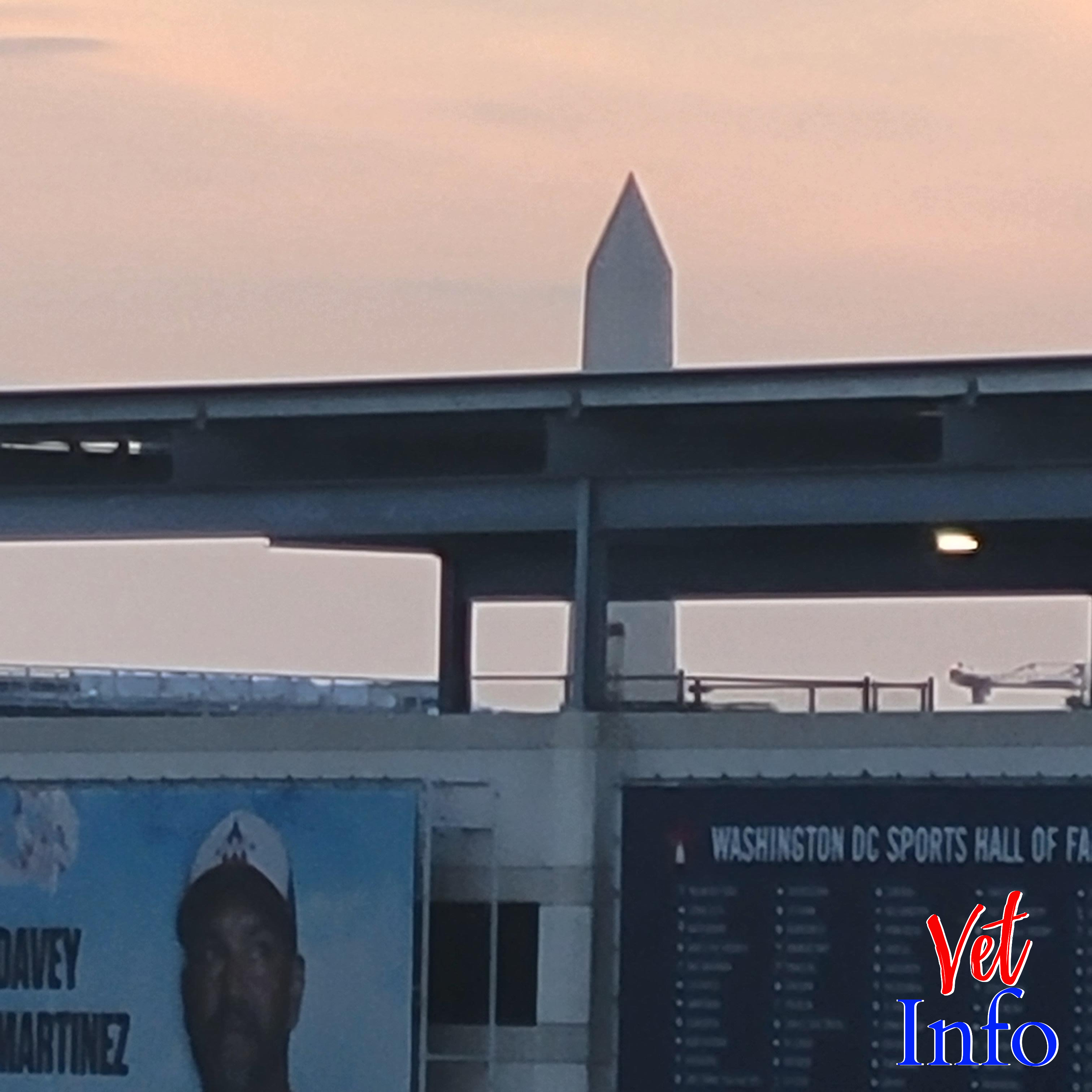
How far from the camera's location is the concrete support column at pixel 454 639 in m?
37.9

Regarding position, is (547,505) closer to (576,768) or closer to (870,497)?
(576,768)

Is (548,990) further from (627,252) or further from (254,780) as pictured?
(627,252)

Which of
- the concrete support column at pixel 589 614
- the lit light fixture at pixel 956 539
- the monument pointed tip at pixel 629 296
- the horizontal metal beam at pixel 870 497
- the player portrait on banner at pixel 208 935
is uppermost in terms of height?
the monument pointed tip at pixel 629 296

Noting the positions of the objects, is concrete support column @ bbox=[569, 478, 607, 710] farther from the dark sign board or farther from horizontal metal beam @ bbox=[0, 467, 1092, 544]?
the dark sign board

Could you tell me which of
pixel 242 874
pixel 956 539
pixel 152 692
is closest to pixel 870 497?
pixel 956 539

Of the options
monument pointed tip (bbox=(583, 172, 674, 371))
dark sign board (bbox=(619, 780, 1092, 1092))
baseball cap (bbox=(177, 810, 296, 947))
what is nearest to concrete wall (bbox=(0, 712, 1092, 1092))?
dark sign board (bbox=(619, 780, 1092, 1092))

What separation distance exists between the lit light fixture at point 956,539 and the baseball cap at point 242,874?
7890 millimetres

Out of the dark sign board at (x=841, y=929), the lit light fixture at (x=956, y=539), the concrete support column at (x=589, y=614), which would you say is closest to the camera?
the dark sign board at (x=841, y=929)

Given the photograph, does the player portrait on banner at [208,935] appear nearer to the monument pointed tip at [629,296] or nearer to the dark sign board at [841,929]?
the dark sign board at [841,929]

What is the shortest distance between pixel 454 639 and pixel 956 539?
20.4 feet

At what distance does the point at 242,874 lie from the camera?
3256cm

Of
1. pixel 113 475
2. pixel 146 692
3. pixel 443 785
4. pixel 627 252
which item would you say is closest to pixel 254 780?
pixel 443 785

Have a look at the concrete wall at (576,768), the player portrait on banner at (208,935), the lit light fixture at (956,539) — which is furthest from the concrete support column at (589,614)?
the lit light fixture at (956,539)

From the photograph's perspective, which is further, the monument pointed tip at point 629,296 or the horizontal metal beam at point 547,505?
the monument pointed tip at point 629,296
